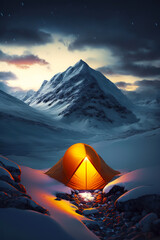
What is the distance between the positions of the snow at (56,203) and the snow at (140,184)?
1699 millimetres

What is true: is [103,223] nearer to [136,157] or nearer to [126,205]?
[126,205]

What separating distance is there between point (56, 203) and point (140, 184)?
306 cm

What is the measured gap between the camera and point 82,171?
Answer: 8.24 m

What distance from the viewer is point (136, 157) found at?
411 inches

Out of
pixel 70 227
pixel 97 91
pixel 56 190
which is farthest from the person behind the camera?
pixel 97 91

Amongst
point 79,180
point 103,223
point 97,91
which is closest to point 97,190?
point 79,180

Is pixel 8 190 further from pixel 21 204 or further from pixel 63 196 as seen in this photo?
pixel 63 196

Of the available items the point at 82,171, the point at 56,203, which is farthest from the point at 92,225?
the point at 82,171

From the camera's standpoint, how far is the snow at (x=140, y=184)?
496 cm

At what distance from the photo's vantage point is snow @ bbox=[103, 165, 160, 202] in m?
4.96

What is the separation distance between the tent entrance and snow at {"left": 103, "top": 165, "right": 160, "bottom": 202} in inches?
46.0

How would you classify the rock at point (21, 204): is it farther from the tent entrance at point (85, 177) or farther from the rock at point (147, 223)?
the tent entrance at point (85, 177)

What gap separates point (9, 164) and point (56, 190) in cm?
233

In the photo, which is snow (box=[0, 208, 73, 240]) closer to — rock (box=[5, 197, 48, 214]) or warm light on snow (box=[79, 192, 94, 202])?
rock (box=[5, 197, 48, 214])
